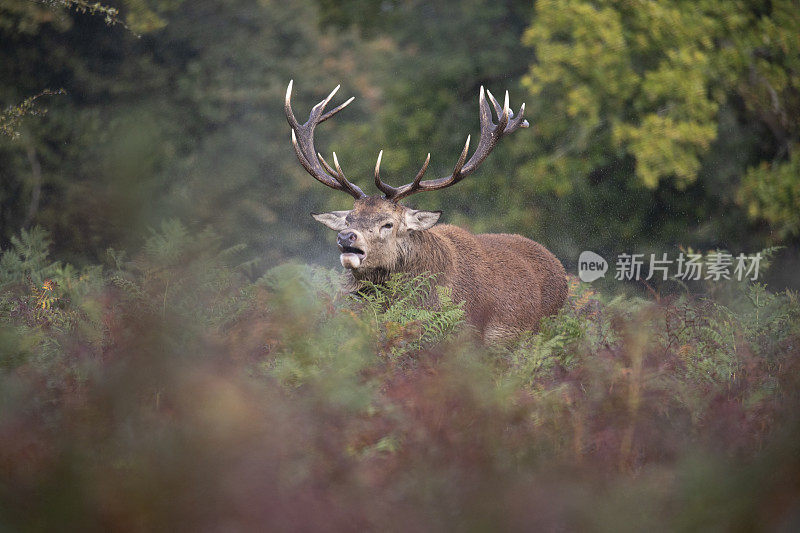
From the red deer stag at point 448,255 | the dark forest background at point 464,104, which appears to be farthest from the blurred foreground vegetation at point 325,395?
the dark forest background at point 464,104

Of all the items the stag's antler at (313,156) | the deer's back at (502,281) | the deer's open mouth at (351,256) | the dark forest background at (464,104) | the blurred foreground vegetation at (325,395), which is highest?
the blurred foreground vegetation at (325,395)

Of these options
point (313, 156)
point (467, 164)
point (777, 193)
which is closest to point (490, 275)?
point (467, 164)

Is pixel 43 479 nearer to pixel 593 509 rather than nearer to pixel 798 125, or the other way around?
pixel 593 509

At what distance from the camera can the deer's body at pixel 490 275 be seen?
607 centimetres

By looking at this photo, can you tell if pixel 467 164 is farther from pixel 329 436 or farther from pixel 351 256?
pixel 329 436

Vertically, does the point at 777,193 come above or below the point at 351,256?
below

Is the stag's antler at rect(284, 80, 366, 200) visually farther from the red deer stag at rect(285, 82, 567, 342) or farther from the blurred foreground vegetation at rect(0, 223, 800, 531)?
the blurred foreground vegetation at rect(0, 223, 800, 531)

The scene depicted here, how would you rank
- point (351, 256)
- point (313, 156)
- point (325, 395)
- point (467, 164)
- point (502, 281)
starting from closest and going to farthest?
point (325, 395)
point (351, 256)
point (502, 281)
point (467, 164)
point (313, 156)

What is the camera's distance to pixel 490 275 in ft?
20.9

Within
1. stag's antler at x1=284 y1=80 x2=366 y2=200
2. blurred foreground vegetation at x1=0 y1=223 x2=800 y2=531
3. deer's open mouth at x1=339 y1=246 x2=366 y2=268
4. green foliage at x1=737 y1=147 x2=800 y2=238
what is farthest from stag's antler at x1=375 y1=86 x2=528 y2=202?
green foliage at x1=737 y1=147 x2=800 y2=238

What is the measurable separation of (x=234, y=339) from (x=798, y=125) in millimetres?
13607

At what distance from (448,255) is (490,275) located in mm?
357

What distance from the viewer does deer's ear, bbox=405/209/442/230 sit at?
20.0 feet

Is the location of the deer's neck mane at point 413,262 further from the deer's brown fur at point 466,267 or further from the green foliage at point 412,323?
the green foliage at point 412,323
